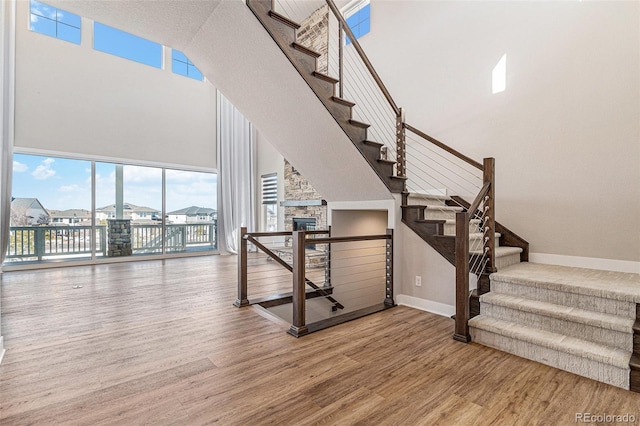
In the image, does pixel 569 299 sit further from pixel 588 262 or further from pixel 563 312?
pixel 588 262

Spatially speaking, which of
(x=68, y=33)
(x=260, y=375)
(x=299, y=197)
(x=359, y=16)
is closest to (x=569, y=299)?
(x=260, y=375)

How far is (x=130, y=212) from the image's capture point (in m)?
6.99

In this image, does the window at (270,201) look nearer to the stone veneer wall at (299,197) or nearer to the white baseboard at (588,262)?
the stone veneer wall at (299,197)

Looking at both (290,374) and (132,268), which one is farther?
(132,268)

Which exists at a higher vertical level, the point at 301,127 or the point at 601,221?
the point at 301,127

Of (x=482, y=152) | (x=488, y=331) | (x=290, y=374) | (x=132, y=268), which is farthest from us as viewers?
(x=132, y=268)

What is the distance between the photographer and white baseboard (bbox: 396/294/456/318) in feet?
10.7

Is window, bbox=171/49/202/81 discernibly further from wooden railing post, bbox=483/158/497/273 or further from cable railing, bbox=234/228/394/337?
wooden railing post, bbox=483/158/497/273

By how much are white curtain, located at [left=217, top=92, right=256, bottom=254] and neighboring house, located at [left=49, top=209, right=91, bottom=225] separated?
2766 mm

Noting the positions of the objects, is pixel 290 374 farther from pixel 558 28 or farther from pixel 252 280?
pixel 558 28

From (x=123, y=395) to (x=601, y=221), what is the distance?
4356mm

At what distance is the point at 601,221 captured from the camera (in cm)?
318

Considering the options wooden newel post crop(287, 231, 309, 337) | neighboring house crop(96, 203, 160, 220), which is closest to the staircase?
wooden newel post crop(287, 231, 309, 337)

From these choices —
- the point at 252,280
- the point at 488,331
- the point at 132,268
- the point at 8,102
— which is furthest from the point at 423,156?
the point at 8,102
